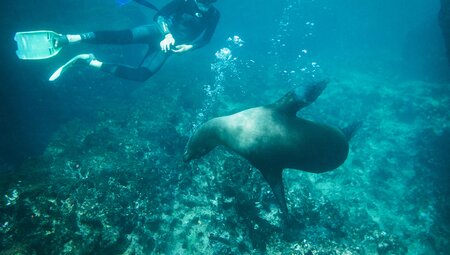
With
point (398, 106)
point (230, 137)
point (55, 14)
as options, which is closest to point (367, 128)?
point (398, 106)

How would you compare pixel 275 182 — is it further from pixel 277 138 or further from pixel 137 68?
pixel 137 68

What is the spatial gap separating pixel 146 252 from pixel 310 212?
12.1ft

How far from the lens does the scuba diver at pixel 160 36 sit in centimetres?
717

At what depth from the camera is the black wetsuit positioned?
7.29 m

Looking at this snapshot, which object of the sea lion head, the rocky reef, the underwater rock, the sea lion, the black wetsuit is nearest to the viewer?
the sea lion

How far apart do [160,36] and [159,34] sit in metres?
0.07

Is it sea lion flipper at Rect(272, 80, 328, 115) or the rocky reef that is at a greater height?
sea lion flipper at Rect(272, 80, 328, 115)

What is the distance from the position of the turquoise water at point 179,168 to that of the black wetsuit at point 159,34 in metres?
1.74

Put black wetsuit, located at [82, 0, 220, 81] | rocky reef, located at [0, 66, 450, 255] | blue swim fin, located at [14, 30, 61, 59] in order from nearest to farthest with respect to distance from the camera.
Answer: rocky reef, located at [0, 66, 450, 255] → blue swim fin, located at [14, 30, 61, 59] → black wetsuit, located at [82, 0, 220, 81]

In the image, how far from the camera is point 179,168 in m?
7.12

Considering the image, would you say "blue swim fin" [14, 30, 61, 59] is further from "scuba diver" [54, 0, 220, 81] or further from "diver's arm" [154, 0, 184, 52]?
"diver's arm" [154, 0, 184, 52]

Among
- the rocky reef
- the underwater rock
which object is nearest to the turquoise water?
the rocky reef

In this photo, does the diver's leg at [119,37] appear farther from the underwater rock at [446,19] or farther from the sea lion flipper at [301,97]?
the underwater rock at [446,19]

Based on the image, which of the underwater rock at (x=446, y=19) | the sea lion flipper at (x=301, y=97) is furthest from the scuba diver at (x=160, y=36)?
the underwater rock at (x=446, y=19)
